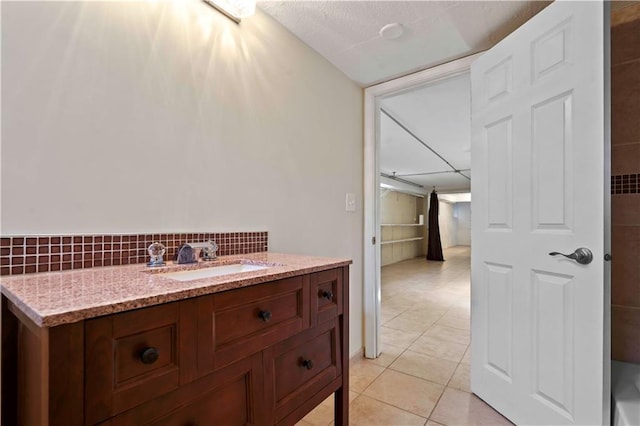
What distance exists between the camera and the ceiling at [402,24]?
60.6 inches

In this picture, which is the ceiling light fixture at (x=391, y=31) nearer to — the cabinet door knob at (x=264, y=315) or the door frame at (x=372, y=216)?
the door frame at (x=372, y=216)

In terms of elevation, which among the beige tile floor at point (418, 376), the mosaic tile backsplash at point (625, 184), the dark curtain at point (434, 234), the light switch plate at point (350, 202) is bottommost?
the beige tile floor at point (418, 376)

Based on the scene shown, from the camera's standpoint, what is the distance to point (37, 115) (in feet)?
2.97

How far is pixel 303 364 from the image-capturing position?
1049mm

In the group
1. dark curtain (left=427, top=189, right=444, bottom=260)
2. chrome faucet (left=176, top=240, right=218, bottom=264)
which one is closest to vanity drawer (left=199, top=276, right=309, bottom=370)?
chrome faucet (left=176, top=240, right=218, bottom=264)

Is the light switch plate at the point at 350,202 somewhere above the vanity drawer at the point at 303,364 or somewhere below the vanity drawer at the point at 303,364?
above

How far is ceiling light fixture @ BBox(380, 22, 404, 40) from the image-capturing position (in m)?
1.68

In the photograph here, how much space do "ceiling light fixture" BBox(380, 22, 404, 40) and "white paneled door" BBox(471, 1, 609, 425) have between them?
0.51 meters

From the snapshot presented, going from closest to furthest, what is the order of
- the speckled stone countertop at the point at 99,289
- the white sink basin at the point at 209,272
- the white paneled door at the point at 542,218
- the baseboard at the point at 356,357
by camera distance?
1. the speckled stone countertop at the point at 99,289
2. the white sink basin at the point at 209,272
3. the white paneled door at the point at 542,218
4. the baseboard at the point at 356,357

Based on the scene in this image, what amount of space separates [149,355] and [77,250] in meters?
0.58

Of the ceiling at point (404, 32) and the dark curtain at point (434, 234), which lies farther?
the dark curtain at point (434, 234)

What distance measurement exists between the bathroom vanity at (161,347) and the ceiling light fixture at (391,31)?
1443 millimetres

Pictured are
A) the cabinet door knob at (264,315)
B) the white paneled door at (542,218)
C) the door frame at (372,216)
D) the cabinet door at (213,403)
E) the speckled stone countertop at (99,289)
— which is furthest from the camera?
the door frame at (372,216)

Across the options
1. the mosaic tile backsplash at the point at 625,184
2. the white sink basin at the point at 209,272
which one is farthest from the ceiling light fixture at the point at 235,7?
the mosaic tile backsplash at the point at 625,184
